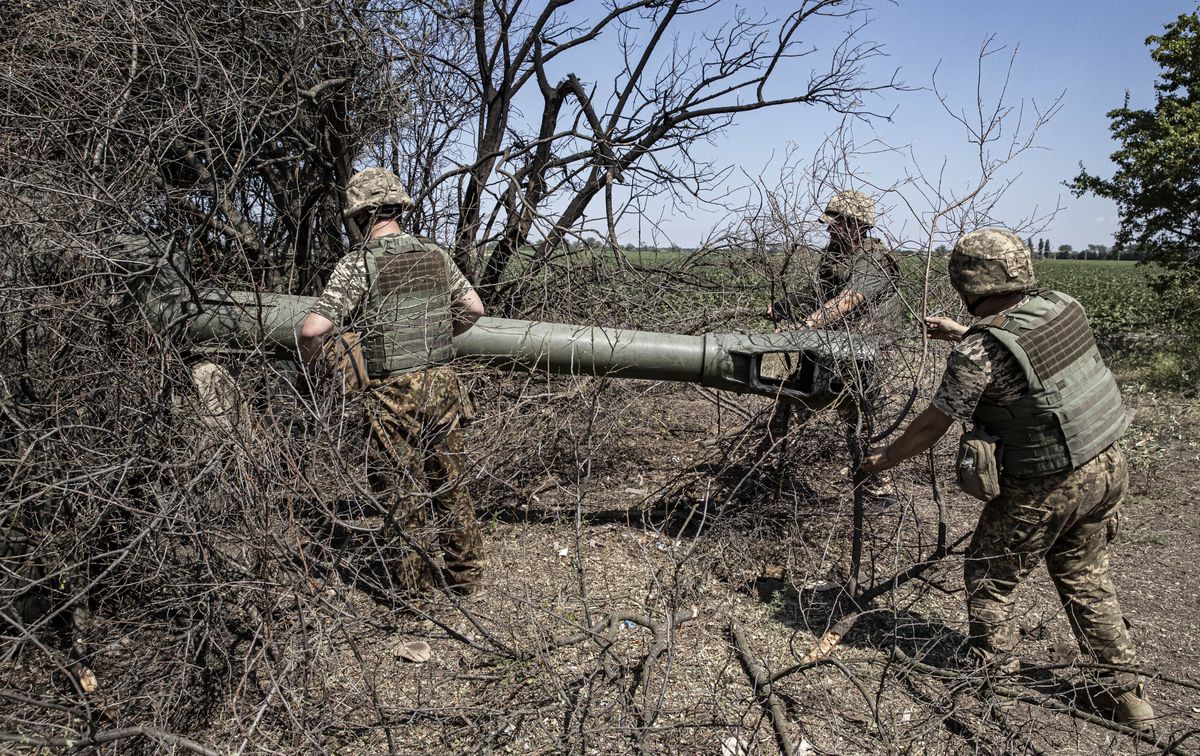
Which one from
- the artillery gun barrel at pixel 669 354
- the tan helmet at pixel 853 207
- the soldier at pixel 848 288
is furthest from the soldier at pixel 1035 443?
the tan helmet at pixel 853 207

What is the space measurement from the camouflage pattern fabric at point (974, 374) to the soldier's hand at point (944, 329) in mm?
426

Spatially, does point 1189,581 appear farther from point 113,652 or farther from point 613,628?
point 113,652

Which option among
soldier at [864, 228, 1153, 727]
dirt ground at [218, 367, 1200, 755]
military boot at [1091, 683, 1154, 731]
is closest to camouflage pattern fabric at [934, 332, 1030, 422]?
soldier at [864, 228, 1153, 727]

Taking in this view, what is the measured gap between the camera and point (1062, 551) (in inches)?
129

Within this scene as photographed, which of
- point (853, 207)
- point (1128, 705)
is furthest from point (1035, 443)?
point (853, 207)

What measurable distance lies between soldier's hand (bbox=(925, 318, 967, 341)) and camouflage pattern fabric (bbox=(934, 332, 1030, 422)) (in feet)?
1.40

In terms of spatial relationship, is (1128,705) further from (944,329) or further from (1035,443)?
(944,329)

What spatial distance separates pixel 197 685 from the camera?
117 inches

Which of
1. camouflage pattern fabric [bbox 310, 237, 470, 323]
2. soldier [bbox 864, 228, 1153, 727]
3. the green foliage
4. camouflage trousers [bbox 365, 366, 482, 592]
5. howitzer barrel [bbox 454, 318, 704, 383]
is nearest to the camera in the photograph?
soldier [bbox 864, 228, 1153, 727]

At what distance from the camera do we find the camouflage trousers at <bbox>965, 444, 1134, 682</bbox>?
312cm

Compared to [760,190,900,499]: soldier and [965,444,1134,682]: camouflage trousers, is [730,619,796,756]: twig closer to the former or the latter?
[965,444,1134,682]: camouflage trousers

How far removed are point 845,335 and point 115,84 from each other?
3.71m

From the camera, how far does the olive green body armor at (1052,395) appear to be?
9.96 feet

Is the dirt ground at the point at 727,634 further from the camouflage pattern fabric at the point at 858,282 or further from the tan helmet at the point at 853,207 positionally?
the tan helmet at the point at 853,207
